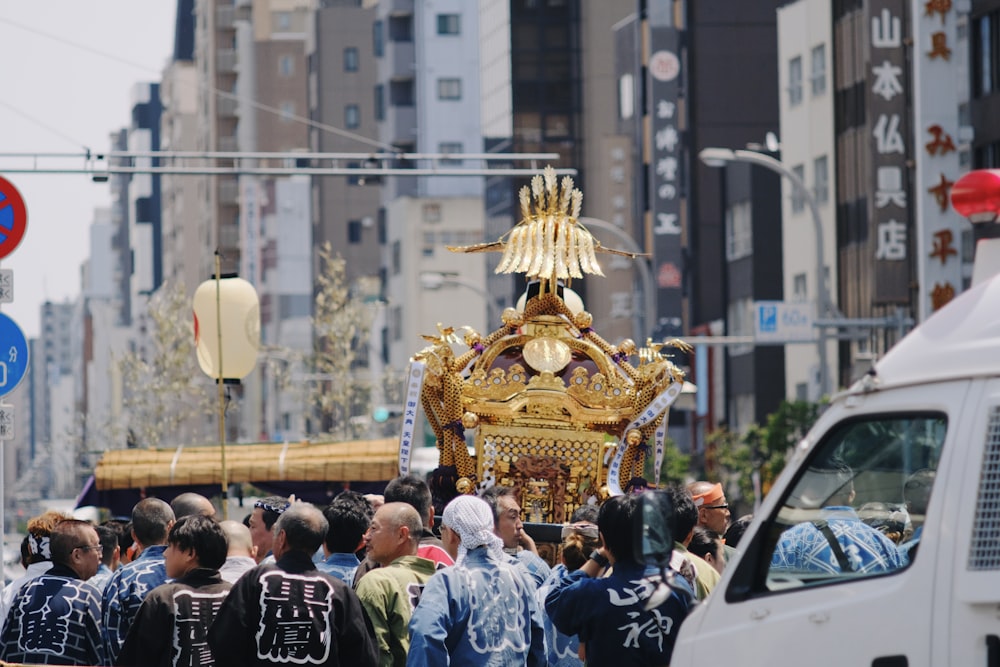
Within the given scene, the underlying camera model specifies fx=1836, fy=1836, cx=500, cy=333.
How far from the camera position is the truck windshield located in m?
5.23

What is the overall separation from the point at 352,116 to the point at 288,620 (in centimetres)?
7875

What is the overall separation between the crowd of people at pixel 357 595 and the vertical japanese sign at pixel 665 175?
42.1 metres

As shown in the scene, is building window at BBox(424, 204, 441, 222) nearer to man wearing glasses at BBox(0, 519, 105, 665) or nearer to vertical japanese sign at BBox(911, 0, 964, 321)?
vertical japanese sign at BBox(911, 0, 964, 321)

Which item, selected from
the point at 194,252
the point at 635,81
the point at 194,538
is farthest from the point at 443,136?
the point at 194,538

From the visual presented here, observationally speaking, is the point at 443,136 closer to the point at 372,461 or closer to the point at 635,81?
the point at 635,81

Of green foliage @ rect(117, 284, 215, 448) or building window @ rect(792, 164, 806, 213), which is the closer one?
building window @ rect(792, 164, 806, 213)

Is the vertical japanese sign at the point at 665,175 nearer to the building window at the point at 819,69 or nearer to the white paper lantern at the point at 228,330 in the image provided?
the building window at the point at 819,69

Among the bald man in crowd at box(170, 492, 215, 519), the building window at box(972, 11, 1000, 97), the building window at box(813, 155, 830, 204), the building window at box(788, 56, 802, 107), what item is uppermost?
the building window at box(788, 56, 802, 107)

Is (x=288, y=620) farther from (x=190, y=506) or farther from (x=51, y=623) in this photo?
(x=190, y=506)

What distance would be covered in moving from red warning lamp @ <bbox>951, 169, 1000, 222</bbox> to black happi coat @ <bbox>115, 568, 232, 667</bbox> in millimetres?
3466

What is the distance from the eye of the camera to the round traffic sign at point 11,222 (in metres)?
10.9

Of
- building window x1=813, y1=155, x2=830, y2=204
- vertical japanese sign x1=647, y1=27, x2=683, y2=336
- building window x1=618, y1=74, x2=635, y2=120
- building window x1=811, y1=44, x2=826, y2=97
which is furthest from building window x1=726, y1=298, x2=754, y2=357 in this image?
building window x1=618, y1=74, x2=635, y2=120

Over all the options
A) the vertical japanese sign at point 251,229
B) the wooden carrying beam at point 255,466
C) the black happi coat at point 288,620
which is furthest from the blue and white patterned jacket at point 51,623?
the vertical japanese sign at point 251,229

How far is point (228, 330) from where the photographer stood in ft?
49.8
